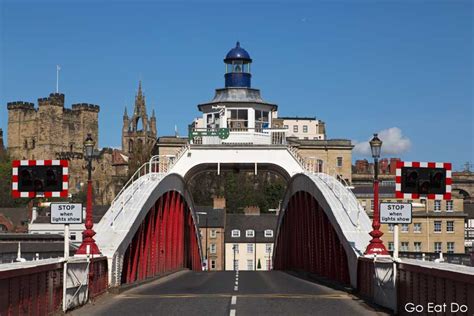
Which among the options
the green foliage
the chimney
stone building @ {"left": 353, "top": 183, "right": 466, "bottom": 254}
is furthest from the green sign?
the green foliage

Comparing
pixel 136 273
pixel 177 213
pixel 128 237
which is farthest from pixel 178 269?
pixel 128 237

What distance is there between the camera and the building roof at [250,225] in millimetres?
112250

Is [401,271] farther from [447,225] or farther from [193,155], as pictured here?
[447,225]

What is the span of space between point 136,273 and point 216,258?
77357 millimetres

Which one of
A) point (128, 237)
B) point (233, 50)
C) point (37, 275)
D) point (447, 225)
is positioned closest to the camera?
point (37, 275)

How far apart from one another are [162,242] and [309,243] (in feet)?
20.9

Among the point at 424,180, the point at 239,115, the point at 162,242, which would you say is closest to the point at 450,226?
the point at 239,115

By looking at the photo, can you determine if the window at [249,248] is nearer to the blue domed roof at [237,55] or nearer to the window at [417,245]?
the window at [417,245]

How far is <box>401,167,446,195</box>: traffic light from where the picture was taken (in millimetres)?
23516

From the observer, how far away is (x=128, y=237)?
30.3 metres

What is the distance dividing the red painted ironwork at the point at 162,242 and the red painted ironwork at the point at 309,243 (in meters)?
5.50

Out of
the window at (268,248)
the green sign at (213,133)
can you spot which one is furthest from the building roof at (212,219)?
the green sign at (213,133)

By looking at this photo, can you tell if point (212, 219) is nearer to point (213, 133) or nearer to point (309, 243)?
point (213, 133)

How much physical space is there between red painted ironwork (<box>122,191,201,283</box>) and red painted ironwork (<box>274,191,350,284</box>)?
5.50 metres
